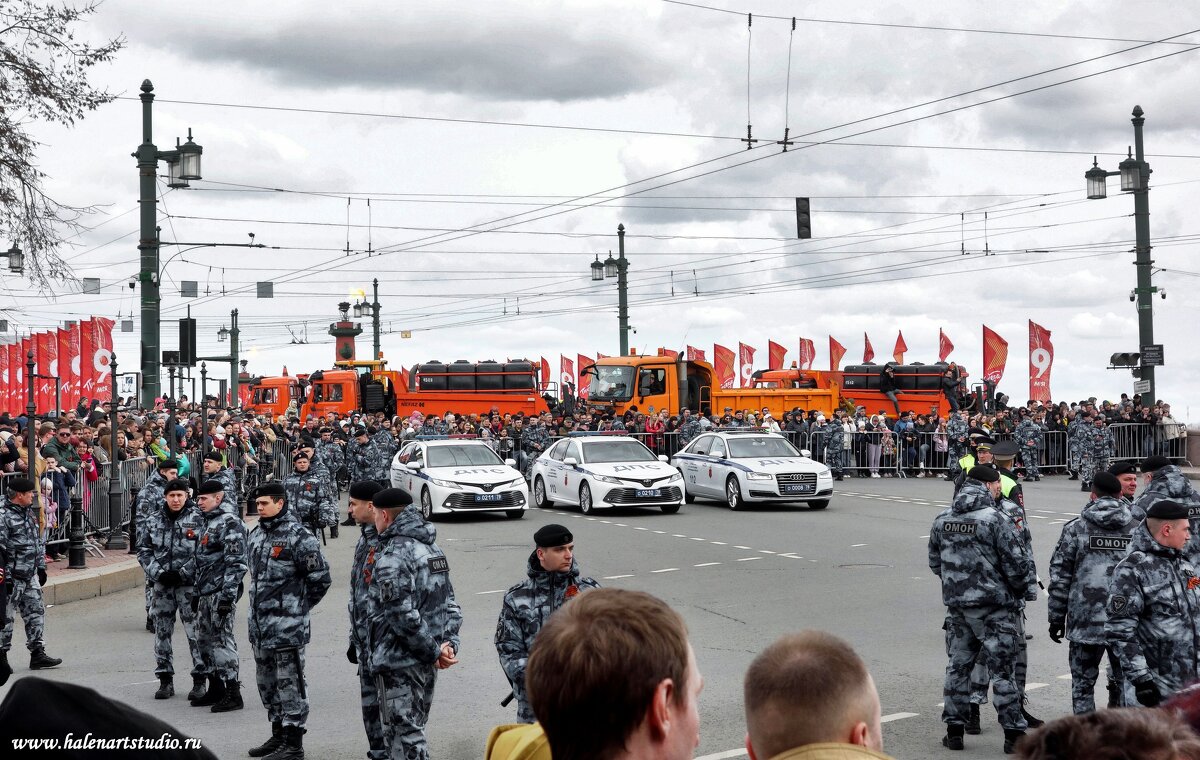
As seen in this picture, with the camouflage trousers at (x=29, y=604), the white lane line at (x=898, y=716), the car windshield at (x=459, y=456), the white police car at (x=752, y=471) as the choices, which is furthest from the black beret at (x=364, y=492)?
the white police car at (x=752, y=471)

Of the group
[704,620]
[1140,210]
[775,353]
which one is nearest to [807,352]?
[775,353]

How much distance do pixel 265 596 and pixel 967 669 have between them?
15.5ft

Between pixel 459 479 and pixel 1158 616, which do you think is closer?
pixel 1158 616

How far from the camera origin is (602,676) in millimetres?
2459

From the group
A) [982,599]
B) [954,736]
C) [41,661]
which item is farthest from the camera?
[41,661]

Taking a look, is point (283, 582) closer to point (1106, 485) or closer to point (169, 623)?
point (169, 623)

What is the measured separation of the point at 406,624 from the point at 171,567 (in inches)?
169

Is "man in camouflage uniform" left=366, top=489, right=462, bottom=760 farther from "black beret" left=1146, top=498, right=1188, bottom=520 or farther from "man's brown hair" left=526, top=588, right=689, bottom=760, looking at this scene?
"man's brown hair" left=526, top=588, right=689, bottom=760

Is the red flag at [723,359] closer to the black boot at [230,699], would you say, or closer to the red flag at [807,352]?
the red flag at [807,352]

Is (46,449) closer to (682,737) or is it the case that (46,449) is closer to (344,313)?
(682,737)

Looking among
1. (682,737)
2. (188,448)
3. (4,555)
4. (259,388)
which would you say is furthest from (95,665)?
(259,388)

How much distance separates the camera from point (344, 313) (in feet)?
189

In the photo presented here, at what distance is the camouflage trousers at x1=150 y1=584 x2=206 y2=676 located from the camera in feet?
34.0

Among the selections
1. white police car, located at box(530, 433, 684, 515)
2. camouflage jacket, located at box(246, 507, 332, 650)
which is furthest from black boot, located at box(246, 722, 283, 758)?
white police car, located at box(530, 433, 684, 515)
